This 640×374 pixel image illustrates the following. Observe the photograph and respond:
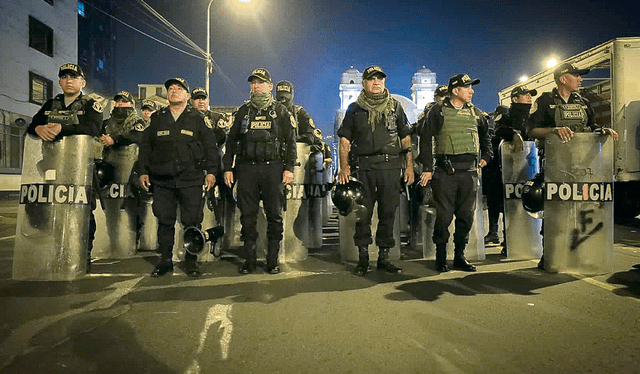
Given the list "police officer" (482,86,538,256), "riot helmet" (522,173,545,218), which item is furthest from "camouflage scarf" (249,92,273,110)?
"police officer" (482,86,538,256)

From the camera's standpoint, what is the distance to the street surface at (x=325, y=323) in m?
2.28

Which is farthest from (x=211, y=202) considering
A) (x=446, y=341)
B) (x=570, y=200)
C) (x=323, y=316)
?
(x=570, y=200)

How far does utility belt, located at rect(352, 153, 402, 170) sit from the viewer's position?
4.64 m

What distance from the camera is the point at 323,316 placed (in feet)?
10.0

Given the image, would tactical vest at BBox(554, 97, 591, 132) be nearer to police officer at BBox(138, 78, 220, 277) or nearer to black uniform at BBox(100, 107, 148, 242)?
police officer at BBox(138, 78, 220, 277)

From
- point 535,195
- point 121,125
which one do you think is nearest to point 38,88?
point 121,125

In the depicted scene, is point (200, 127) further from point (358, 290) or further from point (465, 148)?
point (465, 148)

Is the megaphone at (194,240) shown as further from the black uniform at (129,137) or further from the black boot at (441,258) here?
the black boot at (441,258)

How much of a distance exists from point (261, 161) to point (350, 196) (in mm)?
1070

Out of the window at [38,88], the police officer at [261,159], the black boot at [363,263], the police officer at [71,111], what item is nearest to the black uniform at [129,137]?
the police officer at [71,111]

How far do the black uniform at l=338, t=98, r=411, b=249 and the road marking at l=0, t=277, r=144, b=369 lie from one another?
8.16 ft

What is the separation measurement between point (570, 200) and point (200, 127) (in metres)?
4.13

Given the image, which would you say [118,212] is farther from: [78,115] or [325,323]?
[325,323]

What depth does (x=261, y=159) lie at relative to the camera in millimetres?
4645
